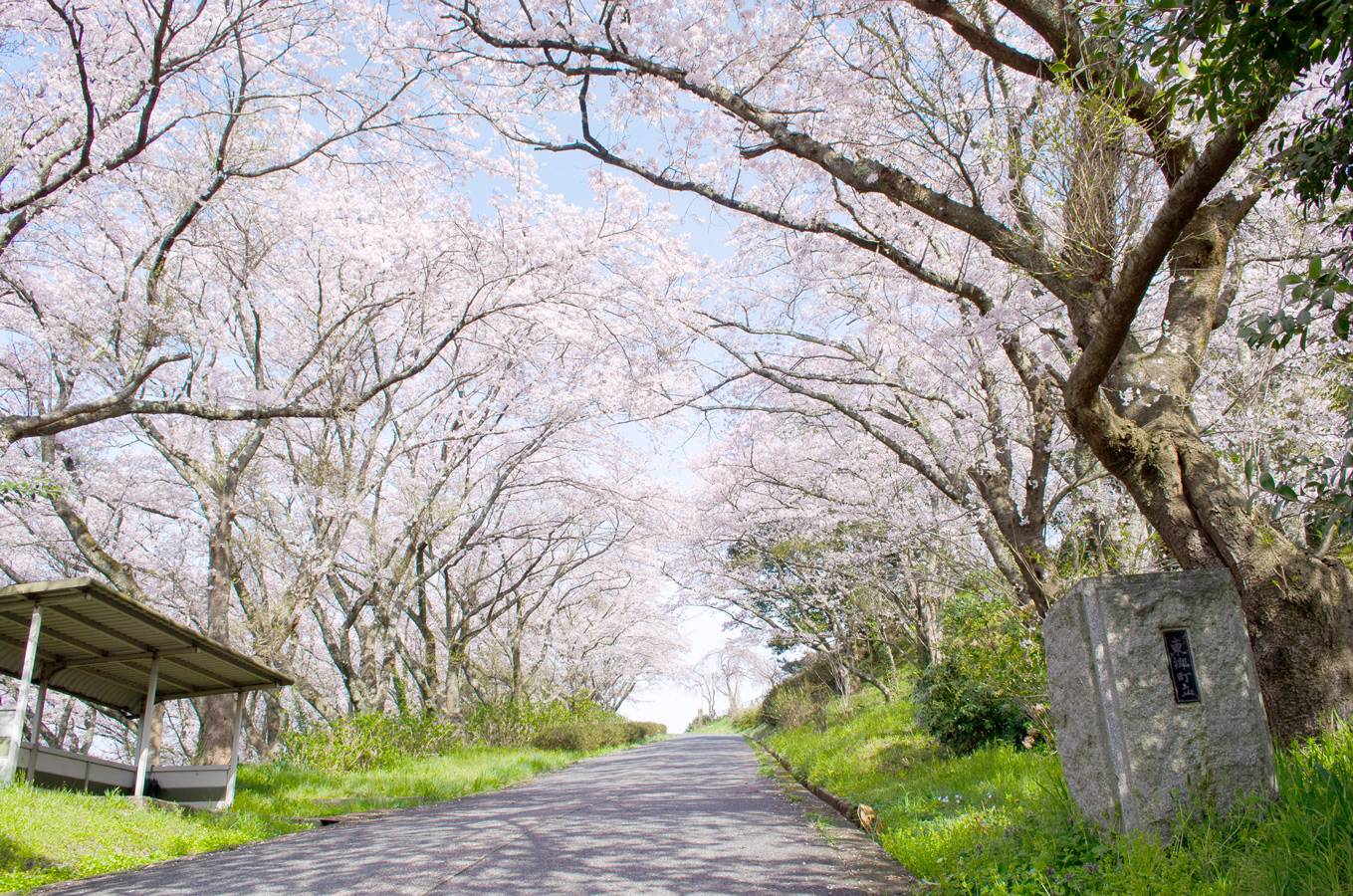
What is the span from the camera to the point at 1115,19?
299 centimetres

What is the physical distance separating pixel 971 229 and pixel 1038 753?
478cm

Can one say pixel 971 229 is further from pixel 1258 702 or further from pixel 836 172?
pixel 1258 702

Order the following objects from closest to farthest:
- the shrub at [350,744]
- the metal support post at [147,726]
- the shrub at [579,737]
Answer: the metal support post at [147,726]
the shrub at [350,744]
the shrub at [579,737]

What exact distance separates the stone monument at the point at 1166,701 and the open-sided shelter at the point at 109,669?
7.98 m

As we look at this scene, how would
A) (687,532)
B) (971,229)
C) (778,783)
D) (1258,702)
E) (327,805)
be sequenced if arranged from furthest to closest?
1. (687,532)
2. (778,783)
3. (327,805)
4. (971,229)
5. (1258,702)

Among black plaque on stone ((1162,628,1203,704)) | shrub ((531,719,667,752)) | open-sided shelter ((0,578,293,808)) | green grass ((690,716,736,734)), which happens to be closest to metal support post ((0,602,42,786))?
open-sided shelter ((0,578,293,808))

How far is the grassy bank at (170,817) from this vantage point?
5230 millimetres

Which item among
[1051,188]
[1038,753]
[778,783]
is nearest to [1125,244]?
[1051,188]

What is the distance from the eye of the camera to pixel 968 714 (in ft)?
26.0

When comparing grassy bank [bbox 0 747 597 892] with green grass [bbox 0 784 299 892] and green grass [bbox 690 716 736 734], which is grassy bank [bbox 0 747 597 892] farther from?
green grass [bbox 690 716 736 734]

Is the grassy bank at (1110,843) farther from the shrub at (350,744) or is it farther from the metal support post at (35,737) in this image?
the shrub at (350,744)

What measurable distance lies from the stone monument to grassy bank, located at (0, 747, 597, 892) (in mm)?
6560

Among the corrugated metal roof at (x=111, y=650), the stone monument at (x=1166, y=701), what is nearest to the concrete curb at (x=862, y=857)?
the stone monument at (x=1166, y=701)

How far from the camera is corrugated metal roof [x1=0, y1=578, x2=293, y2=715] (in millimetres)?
7027
